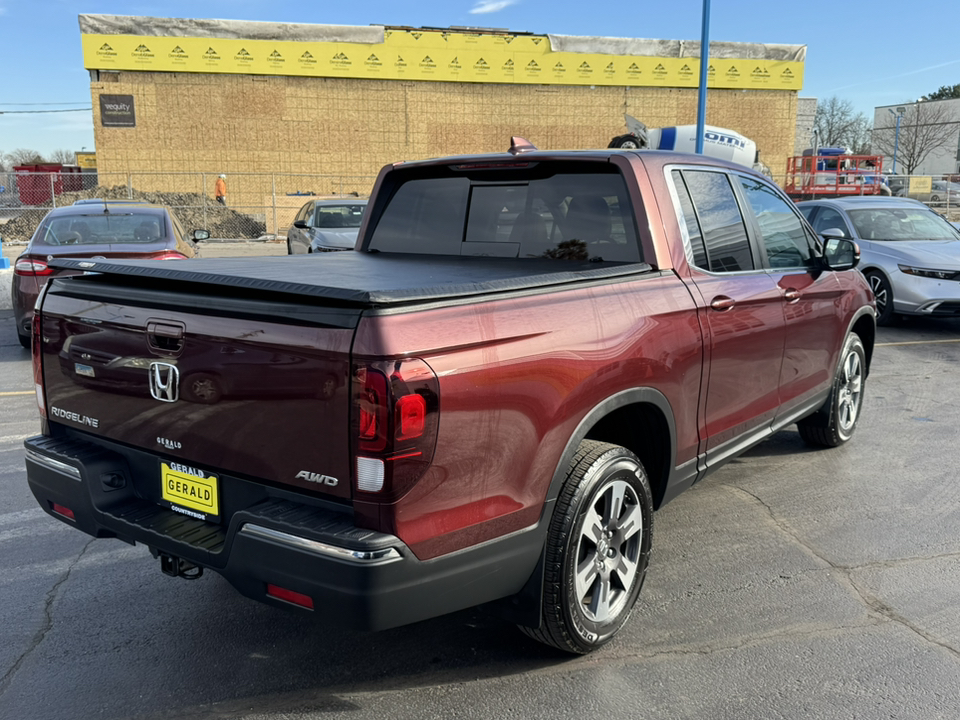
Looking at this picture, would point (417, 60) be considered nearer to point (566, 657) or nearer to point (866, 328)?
point (866, 328)

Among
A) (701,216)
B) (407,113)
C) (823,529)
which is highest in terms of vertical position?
(407,113)

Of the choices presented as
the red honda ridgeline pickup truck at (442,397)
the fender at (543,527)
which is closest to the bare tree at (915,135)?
the red honda ridgeline pickup truck at (442,397)

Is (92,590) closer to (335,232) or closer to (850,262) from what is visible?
(850,262)

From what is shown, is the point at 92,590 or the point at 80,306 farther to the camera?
the point at 92,590

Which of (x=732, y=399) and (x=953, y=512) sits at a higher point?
(x=732, y=399)

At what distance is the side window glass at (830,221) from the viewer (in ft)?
38.1

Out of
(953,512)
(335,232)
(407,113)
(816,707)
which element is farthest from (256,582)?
(407,113)

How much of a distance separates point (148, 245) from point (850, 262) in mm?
7156

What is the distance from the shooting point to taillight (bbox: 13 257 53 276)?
28.1ft

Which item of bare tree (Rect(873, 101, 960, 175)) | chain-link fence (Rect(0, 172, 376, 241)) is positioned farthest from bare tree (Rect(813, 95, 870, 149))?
chain-link fence (Rect(0, 172, 376, 241))

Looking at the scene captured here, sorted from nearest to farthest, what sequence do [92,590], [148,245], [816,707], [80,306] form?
[816,707], [80,306], [92,590], [148,245]

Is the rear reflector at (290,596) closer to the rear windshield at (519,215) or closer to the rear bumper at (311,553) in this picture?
the rear bumper at (311,553)

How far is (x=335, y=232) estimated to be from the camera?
13.6 meters

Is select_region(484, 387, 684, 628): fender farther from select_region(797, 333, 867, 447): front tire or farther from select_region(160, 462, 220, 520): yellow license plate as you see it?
select_region(797, 333, 867, 447): front tire
